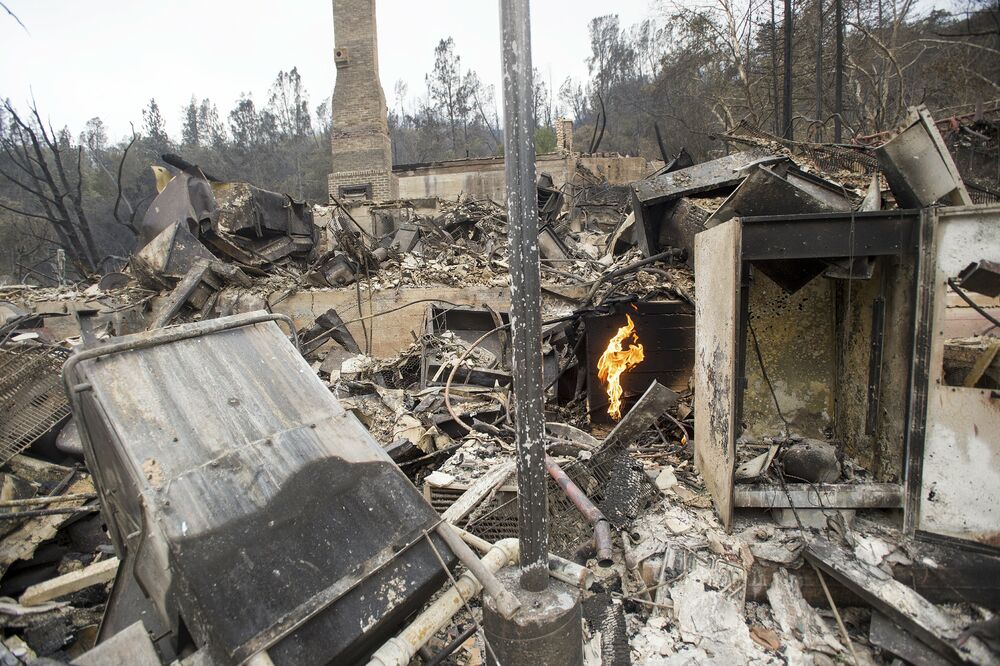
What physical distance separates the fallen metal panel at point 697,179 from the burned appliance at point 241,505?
559 cm

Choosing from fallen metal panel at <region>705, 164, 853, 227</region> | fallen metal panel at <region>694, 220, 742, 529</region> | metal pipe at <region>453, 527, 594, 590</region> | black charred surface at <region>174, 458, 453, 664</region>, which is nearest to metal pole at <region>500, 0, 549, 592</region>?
metal pipe at <region>453, 527, 594, 590</region>

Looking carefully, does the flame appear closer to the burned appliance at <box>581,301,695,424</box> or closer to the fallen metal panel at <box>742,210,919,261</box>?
the burned appliance at <box>581,301,695,424</box>

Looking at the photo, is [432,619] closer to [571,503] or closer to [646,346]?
[571,503]

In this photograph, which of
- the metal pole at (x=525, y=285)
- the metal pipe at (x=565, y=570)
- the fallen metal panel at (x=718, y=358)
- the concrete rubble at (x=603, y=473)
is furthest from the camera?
the fallen metal panel at (x=718, y=358)

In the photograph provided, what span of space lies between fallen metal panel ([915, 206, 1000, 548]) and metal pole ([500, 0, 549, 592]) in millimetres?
2788

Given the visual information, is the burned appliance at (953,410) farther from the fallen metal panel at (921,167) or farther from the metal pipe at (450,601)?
the metal pipe at (450,601)

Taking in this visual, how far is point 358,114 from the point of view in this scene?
21.6 meters

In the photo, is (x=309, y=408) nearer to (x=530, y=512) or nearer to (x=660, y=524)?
(x=530, y=512)

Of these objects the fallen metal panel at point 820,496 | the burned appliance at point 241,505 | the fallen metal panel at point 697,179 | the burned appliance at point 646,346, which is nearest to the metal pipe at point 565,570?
the burned appliance at point 241,505

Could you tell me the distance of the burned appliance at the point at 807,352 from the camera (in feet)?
11.8

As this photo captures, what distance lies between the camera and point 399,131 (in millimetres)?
41625

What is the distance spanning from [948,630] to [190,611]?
3.95 m

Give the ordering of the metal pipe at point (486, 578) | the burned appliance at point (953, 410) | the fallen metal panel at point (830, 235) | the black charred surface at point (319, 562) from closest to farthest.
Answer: the black charred surface at point (319, 562), the metal pipe at point (486, 578), the burned appliance at point (953, 410), the fallen metal panel at point (830, 235)

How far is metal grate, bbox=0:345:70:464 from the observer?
4457 millimetres
